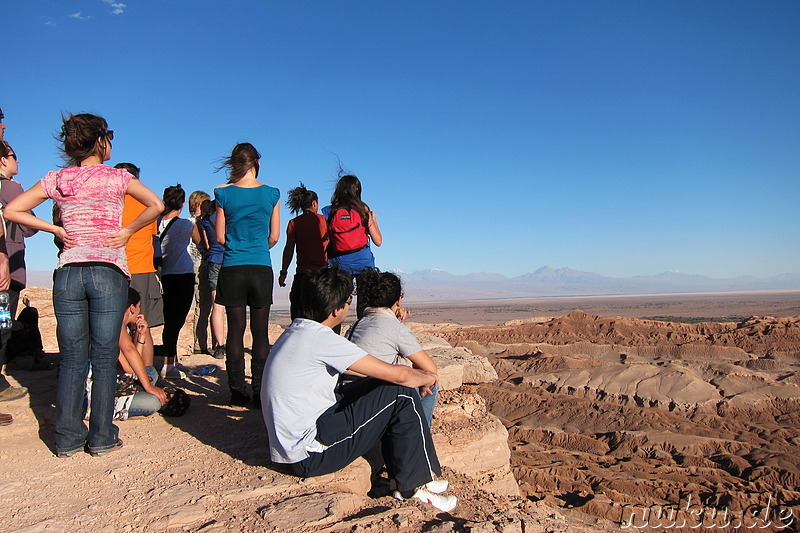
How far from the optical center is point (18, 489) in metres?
2.93

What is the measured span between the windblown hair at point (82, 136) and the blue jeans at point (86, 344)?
0.69 m

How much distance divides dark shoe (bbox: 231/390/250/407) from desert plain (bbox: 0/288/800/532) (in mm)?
79

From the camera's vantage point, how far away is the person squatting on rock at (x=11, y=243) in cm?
409

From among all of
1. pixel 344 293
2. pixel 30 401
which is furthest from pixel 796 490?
pixel 30 401

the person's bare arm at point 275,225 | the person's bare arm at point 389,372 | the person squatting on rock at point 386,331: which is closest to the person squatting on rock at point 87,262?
the person's bare arm at point 275,225

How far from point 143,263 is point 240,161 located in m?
1.31

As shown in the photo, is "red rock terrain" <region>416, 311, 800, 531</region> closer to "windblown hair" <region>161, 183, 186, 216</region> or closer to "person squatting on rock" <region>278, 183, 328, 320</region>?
"person squatting on rock" <region>278, 183, 328, 320</region>

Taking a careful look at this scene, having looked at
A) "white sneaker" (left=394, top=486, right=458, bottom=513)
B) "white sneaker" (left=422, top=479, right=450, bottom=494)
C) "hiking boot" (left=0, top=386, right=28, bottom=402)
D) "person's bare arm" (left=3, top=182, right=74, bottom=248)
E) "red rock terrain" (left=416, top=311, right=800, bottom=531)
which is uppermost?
"person's bare arm" (left=3, top=182, right=74, bottom=248)

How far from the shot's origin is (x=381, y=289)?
3.68m

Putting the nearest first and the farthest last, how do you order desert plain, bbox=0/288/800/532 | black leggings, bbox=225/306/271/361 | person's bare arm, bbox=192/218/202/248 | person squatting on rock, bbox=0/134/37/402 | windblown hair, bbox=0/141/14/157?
desert plain, bbox=0/288/800/532 → windblown hair, bbox=0/141/14/157 → person squatting on rock, bbox=0/134/37/402 → black leggings, bbox=225/306/271/361 → person's bare arm, bbox=192/218/202/248

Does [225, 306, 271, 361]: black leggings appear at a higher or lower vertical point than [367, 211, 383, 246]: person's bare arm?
lower

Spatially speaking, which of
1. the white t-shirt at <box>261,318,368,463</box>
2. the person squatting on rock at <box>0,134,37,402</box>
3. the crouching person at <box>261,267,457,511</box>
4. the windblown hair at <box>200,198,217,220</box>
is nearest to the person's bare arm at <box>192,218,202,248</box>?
the windblown hair at <box>200,198,217,220</box>

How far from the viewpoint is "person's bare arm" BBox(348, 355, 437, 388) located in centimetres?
294

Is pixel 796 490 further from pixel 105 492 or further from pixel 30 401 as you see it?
pixel 30 401
